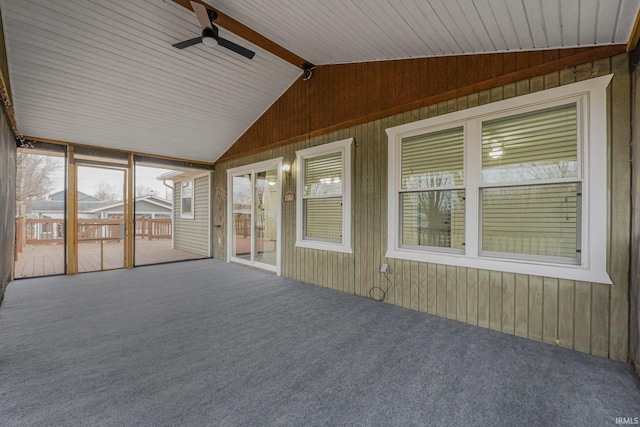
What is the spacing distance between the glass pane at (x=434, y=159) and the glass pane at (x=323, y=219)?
124 centimetres

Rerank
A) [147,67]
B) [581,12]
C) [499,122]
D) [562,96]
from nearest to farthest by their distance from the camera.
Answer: [581,12] < [562,96] < [499,122] < [147,67]

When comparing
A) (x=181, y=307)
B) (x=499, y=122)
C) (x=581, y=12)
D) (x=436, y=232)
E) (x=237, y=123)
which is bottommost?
(x=181, y=307)

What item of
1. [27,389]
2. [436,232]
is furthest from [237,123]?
[27,389]

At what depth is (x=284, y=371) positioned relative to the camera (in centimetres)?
203

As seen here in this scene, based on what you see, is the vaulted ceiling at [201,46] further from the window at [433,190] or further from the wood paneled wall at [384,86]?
the window at [433,190]

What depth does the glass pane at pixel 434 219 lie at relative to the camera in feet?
10.3

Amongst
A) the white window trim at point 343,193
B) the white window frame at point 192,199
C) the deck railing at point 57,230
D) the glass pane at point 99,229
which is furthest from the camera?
the white window frame at point 192,199

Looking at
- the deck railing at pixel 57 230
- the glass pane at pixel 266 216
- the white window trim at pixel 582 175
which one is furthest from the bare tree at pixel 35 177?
the white window trim at pixel 582 175

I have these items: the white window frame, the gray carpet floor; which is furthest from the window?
the white window frame

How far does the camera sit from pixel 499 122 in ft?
9.38

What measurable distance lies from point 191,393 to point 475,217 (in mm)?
3044

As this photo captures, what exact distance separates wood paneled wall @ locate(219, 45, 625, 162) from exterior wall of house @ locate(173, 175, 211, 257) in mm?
3007

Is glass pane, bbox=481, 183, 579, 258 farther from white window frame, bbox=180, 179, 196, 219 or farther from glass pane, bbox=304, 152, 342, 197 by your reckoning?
white window frame, bbox=180, 179, 196, 219

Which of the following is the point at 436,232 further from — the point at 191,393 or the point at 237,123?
the point at 237,123
